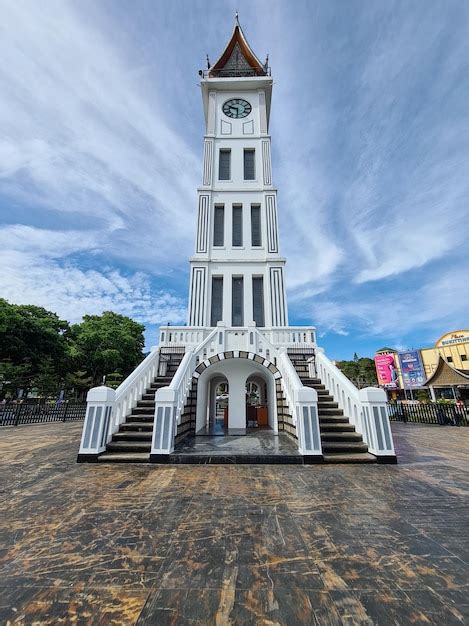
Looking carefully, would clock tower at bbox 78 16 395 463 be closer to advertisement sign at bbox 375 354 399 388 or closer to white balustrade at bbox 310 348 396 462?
white balustrade at bbox 310 348 396 462

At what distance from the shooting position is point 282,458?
4.79 meters

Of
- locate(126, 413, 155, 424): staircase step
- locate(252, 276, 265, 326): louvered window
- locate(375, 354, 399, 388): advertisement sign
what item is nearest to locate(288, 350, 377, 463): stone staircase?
locate(126, 413, 155, 424): staircase step

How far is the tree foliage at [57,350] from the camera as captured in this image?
2273 cm

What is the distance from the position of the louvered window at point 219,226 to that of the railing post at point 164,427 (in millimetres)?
9243

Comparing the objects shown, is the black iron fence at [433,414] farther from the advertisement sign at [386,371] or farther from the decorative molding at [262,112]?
the advertisement sign at [386,371]

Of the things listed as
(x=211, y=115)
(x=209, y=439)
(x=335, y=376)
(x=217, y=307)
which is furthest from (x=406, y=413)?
(x=211, y=115)

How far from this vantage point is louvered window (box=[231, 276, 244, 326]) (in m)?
12.0

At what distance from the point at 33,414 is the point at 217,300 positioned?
11403mm

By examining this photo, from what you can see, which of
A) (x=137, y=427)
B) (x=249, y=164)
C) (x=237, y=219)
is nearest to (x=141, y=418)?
(x=137, y=427)

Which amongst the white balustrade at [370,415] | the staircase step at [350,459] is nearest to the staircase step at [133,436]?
the staircase step at [350,459]

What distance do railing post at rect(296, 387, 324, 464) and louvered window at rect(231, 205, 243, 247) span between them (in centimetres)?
941

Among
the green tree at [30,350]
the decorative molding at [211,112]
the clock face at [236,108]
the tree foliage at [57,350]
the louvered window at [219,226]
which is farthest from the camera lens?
the tree foliage at [57,350]

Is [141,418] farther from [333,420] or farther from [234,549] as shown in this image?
[234,549]

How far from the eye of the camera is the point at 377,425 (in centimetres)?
496
